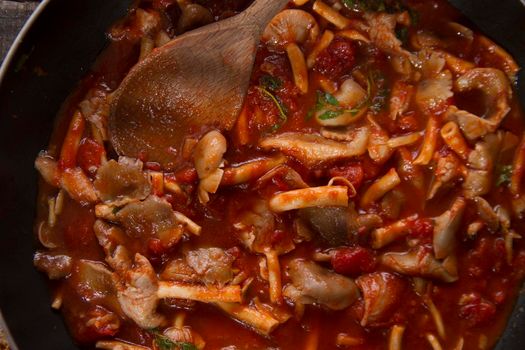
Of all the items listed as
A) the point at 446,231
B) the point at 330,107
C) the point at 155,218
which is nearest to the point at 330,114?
the point at 330,107

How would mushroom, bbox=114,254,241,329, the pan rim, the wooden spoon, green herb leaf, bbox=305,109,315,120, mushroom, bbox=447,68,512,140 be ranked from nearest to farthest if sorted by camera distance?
the pan rim → mushroom, bbox=114,254,241,329 → the wooden spoon → mushroom, bbox=447,68,512,140 → green herb leaf, bbox=305,109,315,120

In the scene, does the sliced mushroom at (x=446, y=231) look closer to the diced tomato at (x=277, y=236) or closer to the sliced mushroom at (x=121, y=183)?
the diced tomato at (x=277, y=236)

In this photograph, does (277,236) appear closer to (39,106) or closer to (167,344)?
(167,344)

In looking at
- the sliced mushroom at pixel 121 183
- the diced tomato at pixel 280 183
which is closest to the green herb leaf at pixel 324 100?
the diced tomato at pixel 280 183

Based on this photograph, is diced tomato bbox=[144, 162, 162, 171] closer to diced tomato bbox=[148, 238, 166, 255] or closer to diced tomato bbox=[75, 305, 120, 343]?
diced tomato bbox=[148, 238, 166, 255]

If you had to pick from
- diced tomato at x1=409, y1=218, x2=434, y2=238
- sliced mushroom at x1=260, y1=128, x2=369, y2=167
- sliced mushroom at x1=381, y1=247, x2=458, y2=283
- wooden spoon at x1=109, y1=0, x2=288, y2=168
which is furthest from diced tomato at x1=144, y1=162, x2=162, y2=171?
diced tomato at x1=409, y1=218, x2=434, y2=238

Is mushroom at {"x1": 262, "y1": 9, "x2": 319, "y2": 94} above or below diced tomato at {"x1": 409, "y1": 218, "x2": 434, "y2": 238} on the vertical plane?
above

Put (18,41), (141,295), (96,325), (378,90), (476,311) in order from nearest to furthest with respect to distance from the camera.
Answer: (18,41) < (141,295) < (96,325) < (476,311) < (378,90)
